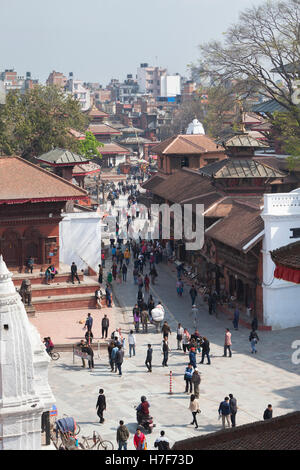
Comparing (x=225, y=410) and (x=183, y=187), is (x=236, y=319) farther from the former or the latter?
(x=183, y=187)

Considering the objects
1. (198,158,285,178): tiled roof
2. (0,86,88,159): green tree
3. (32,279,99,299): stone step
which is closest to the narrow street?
(32,279,99,299): stone step

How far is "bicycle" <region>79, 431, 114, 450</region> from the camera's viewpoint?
18422 millimetres

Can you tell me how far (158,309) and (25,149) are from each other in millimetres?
29288

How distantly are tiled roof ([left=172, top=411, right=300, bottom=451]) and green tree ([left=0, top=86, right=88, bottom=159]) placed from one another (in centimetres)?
4785

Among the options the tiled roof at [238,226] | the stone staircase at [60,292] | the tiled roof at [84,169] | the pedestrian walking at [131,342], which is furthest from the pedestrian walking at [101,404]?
the tiled roof at [84,169]

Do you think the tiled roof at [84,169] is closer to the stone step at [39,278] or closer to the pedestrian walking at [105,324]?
the stone step at [39,278]

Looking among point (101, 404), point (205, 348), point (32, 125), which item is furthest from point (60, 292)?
point (32, 125)

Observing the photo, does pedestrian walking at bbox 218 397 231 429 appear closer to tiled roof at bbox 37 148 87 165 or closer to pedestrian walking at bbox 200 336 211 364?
pedestrian walking at bbox 200 336 211 364

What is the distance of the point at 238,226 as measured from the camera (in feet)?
112

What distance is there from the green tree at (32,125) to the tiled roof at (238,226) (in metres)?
22.6

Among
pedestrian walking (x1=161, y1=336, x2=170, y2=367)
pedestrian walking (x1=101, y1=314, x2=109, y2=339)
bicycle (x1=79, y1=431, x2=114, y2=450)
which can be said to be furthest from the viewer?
pedestrian walking (x1=101, y1=314, x2=109, y2=339)

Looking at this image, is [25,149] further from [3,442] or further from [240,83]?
[3,442]

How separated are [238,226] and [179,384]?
10.9 m

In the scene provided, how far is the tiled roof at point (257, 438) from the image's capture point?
824 cm
